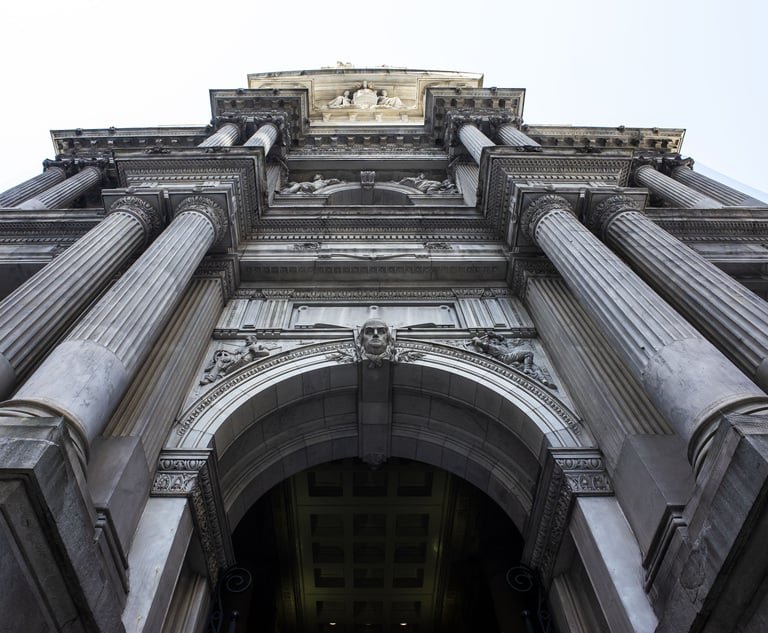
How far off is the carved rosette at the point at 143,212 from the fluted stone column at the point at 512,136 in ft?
43.7

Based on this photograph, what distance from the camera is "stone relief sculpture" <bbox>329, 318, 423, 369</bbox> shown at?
10906 mm

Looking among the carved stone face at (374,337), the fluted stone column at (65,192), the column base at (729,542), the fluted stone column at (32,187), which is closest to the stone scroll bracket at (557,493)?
the column base at (729,542)

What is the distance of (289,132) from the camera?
79.5 ft

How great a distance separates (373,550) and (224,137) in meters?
15.0

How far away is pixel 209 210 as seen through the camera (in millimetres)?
12516

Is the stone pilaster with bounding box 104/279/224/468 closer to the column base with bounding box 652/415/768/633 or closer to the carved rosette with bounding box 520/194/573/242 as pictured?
the column base with bounding box 652/415/768/633

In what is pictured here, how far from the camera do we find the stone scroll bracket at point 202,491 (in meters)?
8.27

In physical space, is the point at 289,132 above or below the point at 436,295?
above

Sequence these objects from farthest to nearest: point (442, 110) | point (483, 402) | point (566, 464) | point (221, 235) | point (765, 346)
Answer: point (442, 110), point (221, 235), point (483, 402), point (566, 464), point (765, 346)

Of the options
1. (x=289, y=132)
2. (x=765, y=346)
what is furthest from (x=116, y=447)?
(x=289, y=132)

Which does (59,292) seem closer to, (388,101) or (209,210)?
(209,210)

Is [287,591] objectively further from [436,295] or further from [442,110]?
[442,110]

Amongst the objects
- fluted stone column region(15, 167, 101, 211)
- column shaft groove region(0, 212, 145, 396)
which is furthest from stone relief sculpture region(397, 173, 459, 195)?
fluted stone column region(15, 167, 101, 211)

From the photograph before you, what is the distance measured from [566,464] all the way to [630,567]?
1817 mm
